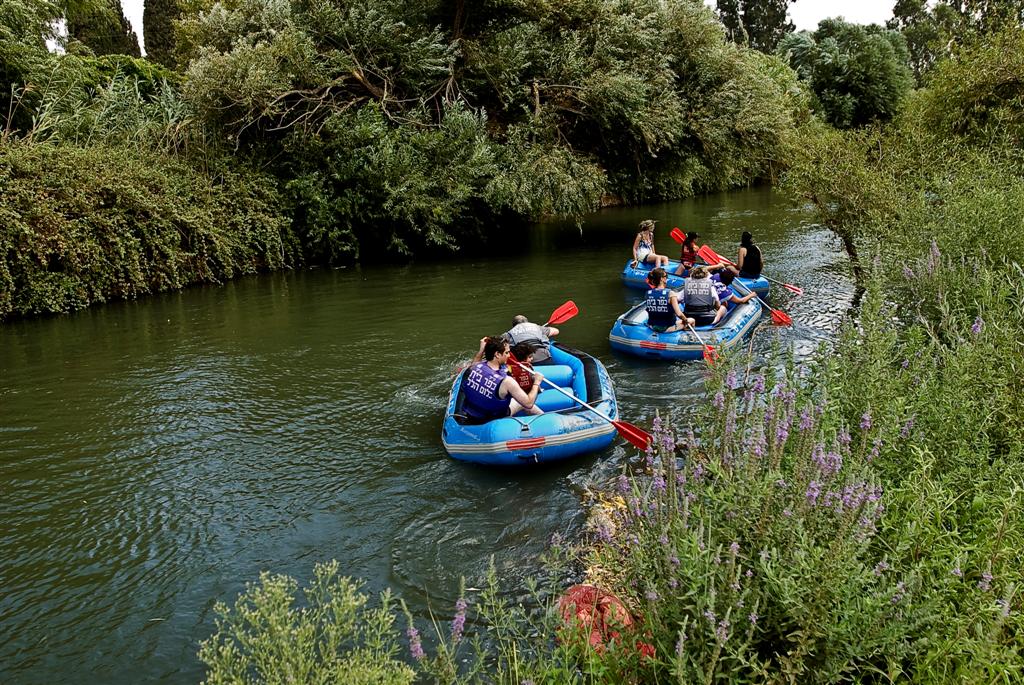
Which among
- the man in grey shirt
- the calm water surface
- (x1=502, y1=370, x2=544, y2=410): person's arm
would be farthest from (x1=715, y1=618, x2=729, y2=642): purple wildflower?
the man in grey shirt

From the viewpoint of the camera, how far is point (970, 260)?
7121 millimetres

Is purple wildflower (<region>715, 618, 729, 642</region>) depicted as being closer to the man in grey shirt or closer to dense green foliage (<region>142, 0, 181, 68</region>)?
the man in grey shirt

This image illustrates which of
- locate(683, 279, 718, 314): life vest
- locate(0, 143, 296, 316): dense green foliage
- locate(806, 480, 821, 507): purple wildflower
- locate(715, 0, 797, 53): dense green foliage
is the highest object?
locate(715, 0, 797, 53): dense green foliage

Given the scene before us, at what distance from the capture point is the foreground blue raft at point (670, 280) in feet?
44.8

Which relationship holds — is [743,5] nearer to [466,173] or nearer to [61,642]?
[466,173]

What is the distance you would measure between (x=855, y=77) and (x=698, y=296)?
37608 mm

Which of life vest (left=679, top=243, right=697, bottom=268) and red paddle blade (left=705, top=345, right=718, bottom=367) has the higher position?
red paddle blade (left=705, top=345, right=718, bottom=367)

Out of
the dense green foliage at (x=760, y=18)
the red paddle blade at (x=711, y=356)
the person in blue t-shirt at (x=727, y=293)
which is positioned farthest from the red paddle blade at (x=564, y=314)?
the dense green foliage at (x=760, y=18)

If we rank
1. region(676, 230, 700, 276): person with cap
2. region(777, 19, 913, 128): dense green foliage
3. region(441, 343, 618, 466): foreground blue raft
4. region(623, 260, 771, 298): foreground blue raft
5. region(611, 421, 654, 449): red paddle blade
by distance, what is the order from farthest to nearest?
1. region(777, 19, 913, 128): dense green foliage
2. region(676, 230, 700, 276): person with cap
3. region(623, 260, 771, 298): foreground blue raft
4. region(441, 343, 618, 466): foreground blue raft
5. region(611, 421, 654, 449): red paddle blade

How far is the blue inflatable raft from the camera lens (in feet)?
34.2

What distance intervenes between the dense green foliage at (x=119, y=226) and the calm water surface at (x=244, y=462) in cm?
71

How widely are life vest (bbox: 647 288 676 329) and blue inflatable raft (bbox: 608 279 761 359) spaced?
180mm

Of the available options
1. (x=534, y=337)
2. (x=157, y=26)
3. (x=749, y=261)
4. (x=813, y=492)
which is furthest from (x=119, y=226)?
(x=157, y=26)

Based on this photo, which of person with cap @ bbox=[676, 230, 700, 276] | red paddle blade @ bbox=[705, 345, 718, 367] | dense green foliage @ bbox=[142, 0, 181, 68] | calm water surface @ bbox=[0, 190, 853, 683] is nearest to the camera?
red paddle blade @ bbox=[705, 345, 718, 367]
